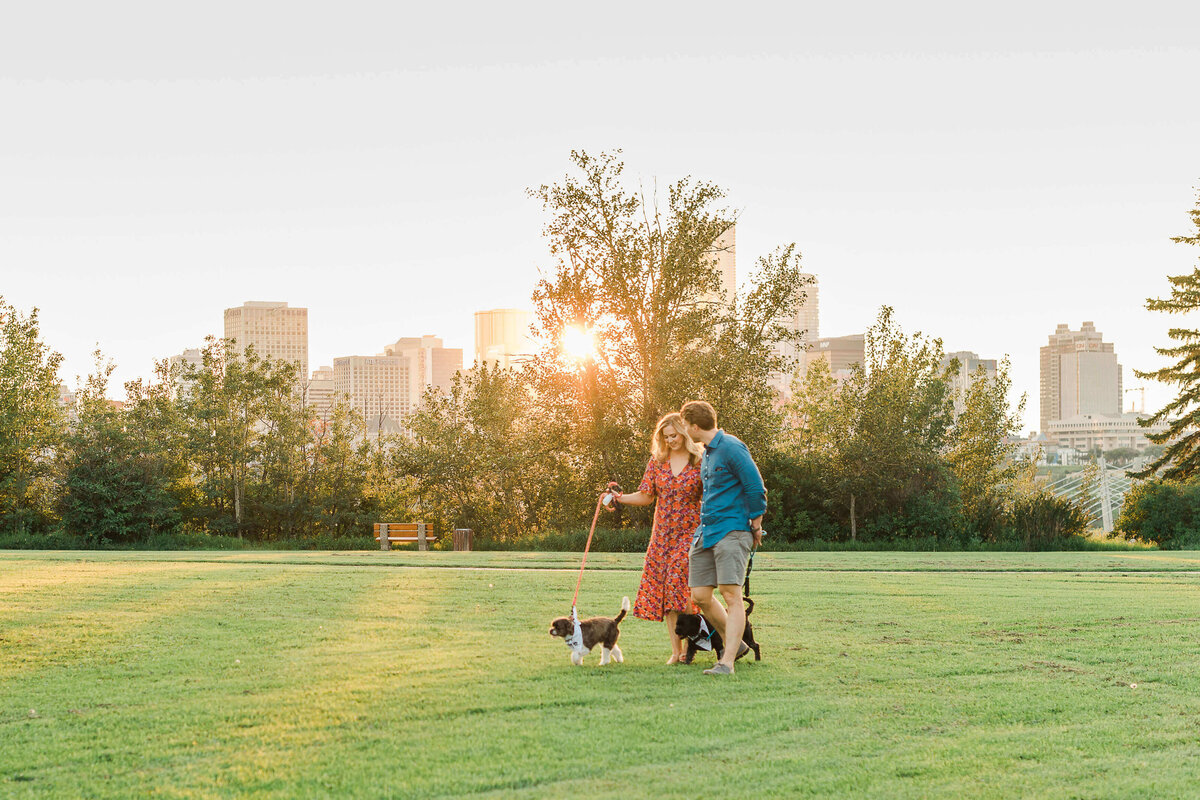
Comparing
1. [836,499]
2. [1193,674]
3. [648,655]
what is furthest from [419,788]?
[836,499]

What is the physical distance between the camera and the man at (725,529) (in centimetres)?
812

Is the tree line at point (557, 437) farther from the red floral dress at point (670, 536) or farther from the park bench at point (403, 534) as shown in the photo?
the red floral dress at point (670, 536)

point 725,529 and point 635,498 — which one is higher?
point 635,498

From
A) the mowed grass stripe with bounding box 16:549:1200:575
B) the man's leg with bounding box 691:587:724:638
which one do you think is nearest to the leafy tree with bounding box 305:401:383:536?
the mowed grass stripe with bounding box 16:549:1200:575

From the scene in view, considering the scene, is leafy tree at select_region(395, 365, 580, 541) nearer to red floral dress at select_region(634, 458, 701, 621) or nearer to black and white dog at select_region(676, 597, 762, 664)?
red floral dress at select_region(634, 458, 701, 621)

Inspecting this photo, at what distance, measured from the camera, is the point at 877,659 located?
8.65 metres

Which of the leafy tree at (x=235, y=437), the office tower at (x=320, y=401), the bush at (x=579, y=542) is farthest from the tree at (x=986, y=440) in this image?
the leafy tree at (x=235, y=437)

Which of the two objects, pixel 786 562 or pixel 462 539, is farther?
pixel 462 539

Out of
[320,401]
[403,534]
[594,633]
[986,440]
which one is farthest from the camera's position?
[986,440]

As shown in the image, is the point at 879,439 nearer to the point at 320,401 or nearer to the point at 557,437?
the point at 557,437

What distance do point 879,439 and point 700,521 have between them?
1106 inches

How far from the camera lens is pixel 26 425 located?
39062 mm

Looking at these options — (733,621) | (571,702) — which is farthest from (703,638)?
→ (571,702)

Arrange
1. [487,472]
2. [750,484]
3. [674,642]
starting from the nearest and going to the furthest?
[750,484], [674,642], [487,472]
